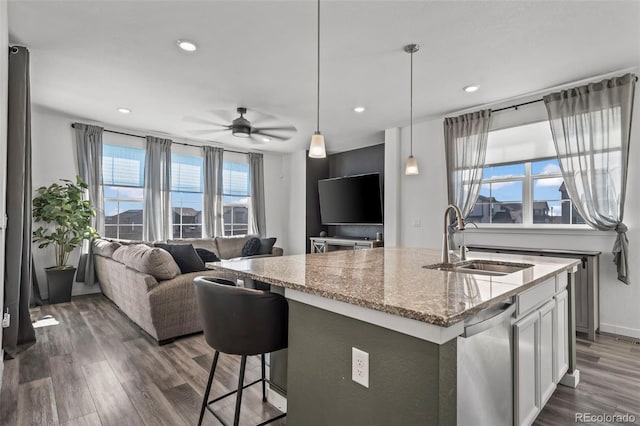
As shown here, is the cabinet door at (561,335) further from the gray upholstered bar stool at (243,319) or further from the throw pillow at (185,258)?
the throw pillow at (185,258)

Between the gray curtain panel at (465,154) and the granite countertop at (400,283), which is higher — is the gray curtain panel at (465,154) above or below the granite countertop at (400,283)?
above

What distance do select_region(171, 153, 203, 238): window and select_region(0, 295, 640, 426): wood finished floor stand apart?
2838 mm

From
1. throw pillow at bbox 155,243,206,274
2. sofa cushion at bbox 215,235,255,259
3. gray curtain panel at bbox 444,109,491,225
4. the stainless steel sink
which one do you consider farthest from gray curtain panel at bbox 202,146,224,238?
the stainless steel sink

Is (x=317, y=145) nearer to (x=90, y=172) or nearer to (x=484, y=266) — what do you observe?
(x=484, y=266)

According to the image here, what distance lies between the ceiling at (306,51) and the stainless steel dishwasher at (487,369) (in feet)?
6.95

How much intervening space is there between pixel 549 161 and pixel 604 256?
1.18 meters

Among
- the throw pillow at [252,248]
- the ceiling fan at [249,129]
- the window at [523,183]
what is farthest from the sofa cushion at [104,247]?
the window at [523,183]

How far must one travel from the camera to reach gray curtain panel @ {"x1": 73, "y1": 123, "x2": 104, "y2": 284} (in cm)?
483

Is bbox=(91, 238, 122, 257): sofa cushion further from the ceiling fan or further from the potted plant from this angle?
the ceiling fan

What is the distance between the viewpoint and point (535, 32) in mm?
2566

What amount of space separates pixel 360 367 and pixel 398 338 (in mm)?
222

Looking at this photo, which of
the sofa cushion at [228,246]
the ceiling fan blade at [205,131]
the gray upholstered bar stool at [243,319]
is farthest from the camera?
the sofa cushion at [228,246]

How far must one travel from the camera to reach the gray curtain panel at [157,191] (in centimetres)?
546

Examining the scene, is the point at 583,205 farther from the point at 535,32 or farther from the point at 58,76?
the point at 58,76
